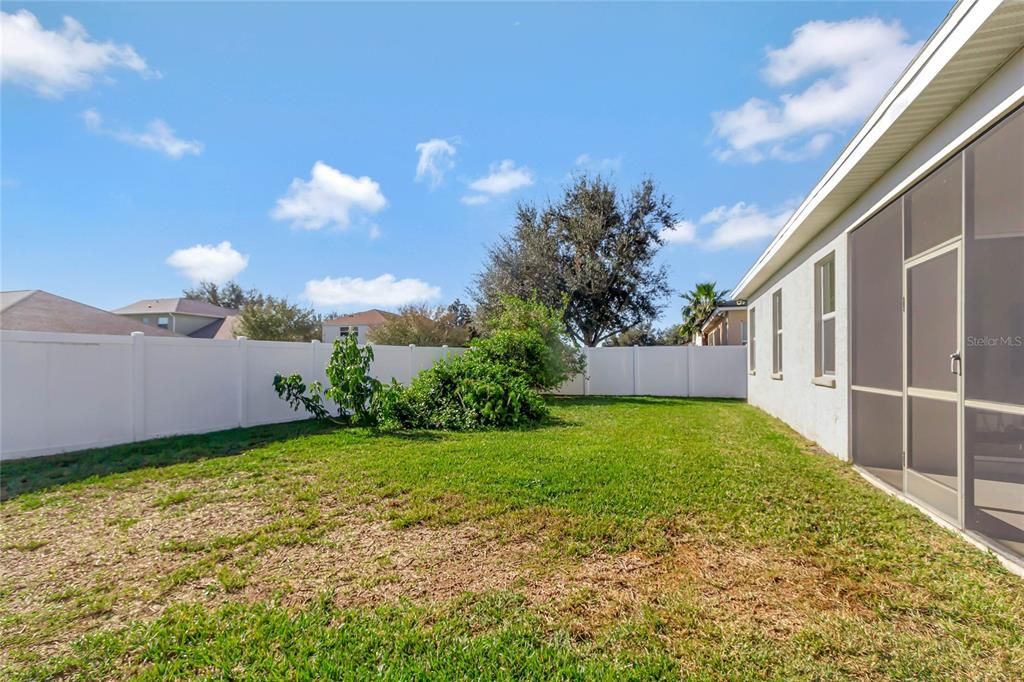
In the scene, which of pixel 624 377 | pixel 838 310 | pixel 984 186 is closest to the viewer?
pixel 984 186

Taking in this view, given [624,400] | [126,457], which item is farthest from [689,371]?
[126,457]

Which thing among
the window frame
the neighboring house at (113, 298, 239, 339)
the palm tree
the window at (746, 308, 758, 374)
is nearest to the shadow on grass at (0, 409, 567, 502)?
the window frame

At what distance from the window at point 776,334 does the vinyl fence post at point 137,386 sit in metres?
11.1

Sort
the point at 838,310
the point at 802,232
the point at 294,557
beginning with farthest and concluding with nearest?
the point at 802,232 < the point at 838,310 < the point at 294,557

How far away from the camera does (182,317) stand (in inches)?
1132

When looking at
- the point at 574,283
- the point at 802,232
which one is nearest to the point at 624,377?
the point at 574,283

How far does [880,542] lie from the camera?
3.27 meters

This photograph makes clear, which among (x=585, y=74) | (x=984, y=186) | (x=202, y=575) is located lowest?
(x=202, y=575)

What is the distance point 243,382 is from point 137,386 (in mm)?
1713

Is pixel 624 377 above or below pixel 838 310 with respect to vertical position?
below

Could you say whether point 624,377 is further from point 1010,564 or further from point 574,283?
point 1010,564

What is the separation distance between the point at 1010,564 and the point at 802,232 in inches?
196

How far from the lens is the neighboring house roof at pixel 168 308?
2862cm

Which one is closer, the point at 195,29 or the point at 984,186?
the point at 984,186
